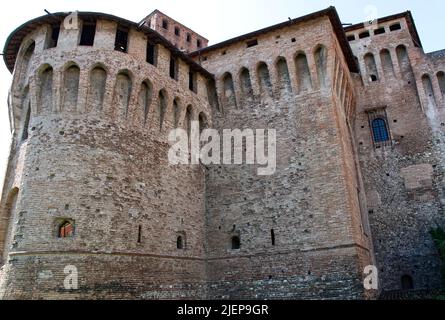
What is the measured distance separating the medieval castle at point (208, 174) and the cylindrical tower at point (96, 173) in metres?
0.04

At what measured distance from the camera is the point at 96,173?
11.0m

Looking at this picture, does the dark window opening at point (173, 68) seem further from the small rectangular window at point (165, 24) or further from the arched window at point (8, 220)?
the small rectangular window at point (165, 24)

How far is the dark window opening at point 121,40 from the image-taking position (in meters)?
13.3

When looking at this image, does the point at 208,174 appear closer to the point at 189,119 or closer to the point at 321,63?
the point at 189,119

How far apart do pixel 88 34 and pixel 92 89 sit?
2.75m

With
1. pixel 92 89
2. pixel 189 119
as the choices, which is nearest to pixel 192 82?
pixel 189 119

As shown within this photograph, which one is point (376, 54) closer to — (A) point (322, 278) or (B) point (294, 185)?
(B) point (294, 185)

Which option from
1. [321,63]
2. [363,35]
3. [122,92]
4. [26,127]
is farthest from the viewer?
[363,35]

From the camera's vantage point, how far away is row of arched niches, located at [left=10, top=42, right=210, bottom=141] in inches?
458

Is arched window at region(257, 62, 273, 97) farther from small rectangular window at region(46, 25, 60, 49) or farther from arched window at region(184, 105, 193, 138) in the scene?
small rectangular window at region(46, 25, 60, 49)

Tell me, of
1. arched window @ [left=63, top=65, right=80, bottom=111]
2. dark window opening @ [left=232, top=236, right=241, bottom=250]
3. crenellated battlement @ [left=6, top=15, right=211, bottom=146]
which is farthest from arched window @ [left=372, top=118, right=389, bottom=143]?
arched window @ [left=63, top=65, right=80, bottom=111]

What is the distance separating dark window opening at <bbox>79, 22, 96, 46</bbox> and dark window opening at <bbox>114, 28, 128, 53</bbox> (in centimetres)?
85

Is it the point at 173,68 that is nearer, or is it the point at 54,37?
the point at 54,37

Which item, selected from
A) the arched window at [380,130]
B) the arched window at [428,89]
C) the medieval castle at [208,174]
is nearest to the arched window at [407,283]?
the medieval castle at [208,174]
